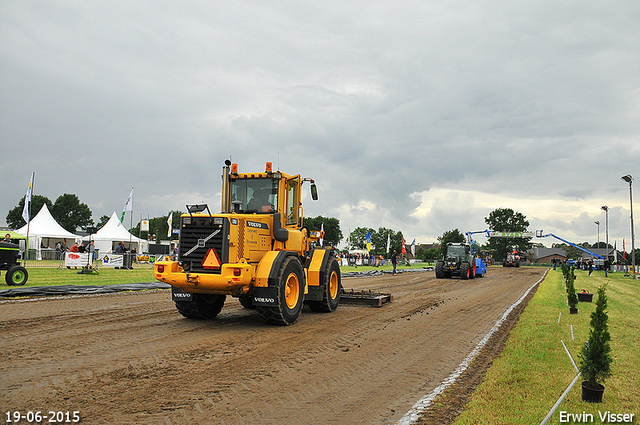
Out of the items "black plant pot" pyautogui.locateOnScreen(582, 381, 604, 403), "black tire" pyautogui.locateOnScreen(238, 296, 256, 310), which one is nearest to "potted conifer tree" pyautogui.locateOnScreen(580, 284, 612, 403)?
"black plant pot" pyautogui.locateOnScreen(582, 381, 604, 403)

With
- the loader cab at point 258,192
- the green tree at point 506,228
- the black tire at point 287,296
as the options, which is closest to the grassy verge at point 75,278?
the loader cab at point 258,192

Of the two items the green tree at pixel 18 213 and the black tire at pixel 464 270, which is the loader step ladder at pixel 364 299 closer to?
the black tire at pixel 464 270

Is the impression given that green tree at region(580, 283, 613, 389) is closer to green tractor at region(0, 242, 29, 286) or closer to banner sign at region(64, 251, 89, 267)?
green tractor at region(0, 242, 29, 286)

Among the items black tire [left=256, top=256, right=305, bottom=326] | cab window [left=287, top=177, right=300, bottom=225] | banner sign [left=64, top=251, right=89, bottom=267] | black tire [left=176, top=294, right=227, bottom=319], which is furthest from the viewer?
banner sign [left=64, top=251, right=89, bottom=267]

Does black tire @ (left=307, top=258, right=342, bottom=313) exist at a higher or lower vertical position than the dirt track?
higher

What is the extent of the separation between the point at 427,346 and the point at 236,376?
3506mm

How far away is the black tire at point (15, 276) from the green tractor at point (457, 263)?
2264 centimetres

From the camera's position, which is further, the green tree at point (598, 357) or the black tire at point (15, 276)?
the black tire at point (15, 276)

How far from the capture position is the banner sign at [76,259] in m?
25.0

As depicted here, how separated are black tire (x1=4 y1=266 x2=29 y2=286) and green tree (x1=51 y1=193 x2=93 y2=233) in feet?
267

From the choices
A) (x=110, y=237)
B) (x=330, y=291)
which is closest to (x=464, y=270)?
(x=330, y=291)

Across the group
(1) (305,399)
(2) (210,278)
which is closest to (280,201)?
(2) (210,278)

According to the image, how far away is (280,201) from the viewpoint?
30.2 feet

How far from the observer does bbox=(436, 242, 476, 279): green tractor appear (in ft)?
92.9
